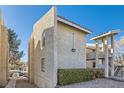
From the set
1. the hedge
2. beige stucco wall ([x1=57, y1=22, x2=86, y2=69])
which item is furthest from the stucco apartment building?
the hedge

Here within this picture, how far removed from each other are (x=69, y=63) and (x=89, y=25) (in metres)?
4.03

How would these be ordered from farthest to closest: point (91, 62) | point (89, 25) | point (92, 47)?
1. point (92, 47)
2. point (91, 62)
3. point (89, 25)

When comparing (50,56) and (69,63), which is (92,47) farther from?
(50,56)

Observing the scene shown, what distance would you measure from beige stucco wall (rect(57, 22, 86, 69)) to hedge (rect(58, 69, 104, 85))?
140 cm

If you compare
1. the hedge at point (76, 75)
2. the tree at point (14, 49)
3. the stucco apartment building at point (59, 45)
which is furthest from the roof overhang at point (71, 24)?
the tree at point (14, 49)

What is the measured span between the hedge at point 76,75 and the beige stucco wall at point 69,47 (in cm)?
140

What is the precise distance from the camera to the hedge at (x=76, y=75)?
13.2m

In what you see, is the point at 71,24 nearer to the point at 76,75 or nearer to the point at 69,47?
the point at 69,47

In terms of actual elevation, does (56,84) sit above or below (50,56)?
below

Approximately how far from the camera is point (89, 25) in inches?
695

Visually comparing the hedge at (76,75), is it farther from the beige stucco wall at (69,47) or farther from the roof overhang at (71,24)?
the roof overhang at (71,24)

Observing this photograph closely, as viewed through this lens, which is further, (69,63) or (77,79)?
(69,63)

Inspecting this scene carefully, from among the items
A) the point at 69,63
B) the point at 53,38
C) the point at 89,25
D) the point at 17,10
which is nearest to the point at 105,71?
the point at 69,63
